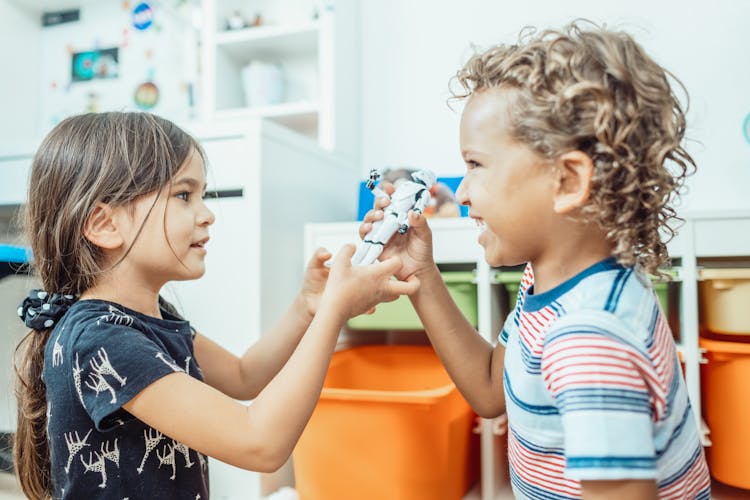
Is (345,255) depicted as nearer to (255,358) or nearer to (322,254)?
(322,254)

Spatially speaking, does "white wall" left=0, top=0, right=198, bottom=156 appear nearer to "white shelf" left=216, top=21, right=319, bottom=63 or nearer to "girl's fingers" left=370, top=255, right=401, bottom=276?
"white shelf" left=216, top=21, right=319, bottom=63

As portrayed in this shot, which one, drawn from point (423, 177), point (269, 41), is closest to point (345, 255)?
point (423, 177)

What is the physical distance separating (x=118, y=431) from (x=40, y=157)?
0.35m

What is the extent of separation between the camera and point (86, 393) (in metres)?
0.67

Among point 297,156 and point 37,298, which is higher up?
point 297,156

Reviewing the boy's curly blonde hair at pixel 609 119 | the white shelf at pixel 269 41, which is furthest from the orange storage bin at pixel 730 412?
the white shelf at pixel 269 41

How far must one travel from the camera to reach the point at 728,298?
113 centimetres

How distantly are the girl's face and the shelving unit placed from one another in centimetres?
54

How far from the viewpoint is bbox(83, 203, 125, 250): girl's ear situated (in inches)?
29.9

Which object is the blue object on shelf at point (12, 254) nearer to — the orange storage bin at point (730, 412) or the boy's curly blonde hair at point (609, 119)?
the boy's curly blonde hair at point (609, 119)

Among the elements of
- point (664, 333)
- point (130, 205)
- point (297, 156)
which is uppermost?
point (297, 156)

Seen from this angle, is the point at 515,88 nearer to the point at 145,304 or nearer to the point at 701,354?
the point at 145,304

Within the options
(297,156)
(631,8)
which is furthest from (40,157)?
(631,8)

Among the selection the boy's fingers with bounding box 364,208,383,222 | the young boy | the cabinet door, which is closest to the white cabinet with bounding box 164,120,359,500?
the cabinet door
